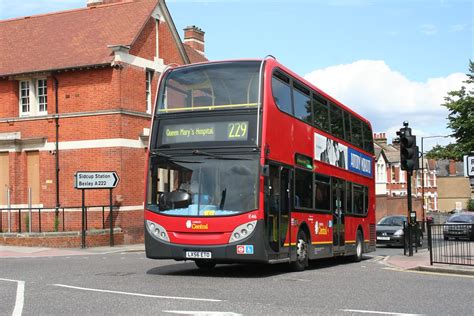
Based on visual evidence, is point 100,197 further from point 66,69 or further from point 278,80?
point 278,80

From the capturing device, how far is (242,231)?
41.4 feet

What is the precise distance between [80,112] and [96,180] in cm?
434

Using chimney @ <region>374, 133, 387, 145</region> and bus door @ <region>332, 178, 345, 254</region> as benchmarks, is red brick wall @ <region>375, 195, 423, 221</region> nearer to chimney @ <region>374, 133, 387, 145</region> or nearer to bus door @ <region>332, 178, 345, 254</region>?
chimney @ <region>374, 133, 387, 145</region>

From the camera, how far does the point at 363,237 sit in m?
21.2

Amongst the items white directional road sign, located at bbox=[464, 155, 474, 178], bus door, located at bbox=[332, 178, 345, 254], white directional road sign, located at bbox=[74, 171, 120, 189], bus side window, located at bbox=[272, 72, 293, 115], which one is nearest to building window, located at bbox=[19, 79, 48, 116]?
white directional road sign, located at bbox=[74, 171, 120, 189]

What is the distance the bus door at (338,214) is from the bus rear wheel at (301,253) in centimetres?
256

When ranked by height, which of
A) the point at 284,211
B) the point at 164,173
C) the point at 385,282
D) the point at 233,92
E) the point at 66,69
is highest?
the point at 66,69

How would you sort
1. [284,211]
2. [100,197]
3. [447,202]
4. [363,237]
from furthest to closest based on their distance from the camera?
1. [447,202]
2. [100,197]
3. [363,237]
4. [284,211]

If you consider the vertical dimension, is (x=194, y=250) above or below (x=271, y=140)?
below

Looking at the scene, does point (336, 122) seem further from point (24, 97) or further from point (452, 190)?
point (452, 190)

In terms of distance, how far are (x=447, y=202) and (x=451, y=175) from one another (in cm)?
453

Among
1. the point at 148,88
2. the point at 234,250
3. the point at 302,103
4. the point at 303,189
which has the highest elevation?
the point at 148,88

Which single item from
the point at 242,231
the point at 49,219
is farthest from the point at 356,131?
the point at 49,219

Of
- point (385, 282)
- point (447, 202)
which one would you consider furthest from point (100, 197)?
point (447, 202)
